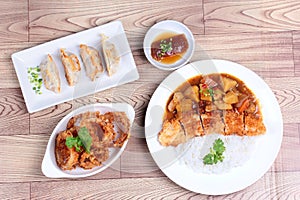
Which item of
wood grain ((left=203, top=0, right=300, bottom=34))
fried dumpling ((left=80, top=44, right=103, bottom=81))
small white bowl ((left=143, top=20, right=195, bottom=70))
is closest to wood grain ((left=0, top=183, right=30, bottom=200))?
fried dumpling ((left=80, top=44, right=103, bottom=81))

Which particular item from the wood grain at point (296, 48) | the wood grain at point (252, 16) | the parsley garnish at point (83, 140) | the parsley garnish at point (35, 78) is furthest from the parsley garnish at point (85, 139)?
the wood grain at point (296, 48)

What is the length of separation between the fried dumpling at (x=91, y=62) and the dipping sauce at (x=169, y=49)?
29 cm

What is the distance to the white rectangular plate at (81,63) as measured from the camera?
7.95ft

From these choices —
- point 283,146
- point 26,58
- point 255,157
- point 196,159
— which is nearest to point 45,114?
point 26,58

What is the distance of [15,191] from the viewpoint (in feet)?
7.98

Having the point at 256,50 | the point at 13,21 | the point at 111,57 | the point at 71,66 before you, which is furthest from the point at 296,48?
the point at 13,21

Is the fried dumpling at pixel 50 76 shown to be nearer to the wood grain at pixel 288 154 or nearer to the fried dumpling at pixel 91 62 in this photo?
the fried dumpling at pixel 91 62

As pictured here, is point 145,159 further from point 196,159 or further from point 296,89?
point 296,89

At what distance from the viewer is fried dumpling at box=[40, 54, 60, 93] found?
95.0 inches

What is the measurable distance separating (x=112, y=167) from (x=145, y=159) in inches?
7.0

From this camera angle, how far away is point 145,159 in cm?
242

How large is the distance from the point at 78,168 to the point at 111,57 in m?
0.60

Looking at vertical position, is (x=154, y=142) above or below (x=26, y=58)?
below

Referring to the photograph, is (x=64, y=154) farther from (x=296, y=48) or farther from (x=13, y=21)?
(x=296, y=48)
